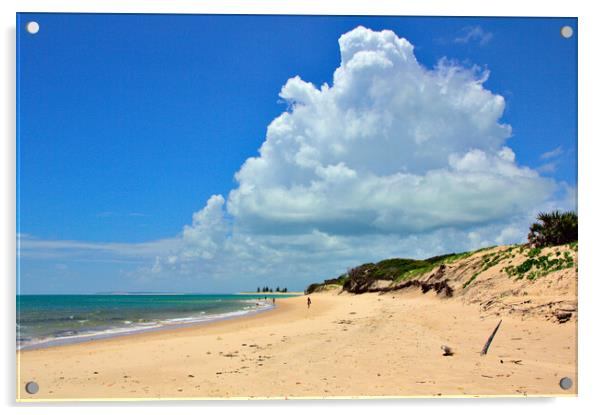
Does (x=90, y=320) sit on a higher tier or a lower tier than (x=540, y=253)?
lower

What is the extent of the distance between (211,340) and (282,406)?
4333 millimetres

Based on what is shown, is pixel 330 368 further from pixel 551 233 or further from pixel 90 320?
pixel 90 320

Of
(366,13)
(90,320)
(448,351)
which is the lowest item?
(90,320)

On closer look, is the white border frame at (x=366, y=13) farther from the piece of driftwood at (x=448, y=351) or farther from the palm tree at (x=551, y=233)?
the palm tree at (x=551, y=233)

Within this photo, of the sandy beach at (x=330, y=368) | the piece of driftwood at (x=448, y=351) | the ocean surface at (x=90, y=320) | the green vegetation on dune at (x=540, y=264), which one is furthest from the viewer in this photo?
the green vegetation on dune at (x=540, y=264)

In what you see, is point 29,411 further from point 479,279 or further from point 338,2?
point 479,279

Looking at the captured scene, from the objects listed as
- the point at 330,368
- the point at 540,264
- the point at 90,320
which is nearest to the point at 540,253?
the point at 540,264

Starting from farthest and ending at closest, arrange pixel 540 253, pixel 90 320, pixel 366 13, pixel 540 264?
pixel 90 320, pixel 540 253, pixel 540 264, pixel 366 13

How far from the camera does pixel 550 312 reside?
26.8 ft

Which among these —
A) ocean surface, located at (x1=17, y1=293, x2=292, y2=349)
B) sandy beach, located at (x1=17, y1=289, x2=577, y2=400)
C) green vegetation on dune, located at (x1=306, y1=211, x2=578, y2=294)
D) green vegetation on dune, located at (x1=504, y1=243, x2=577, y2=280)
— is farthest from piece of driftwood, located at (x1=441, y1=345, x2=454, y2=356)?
ocean surface, located at (x1=17, y1=293, x2=292, y2=349)

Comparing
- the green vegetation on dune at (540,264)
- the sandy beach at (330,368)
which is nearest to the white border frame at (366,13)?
the sandy beach at (330,368)

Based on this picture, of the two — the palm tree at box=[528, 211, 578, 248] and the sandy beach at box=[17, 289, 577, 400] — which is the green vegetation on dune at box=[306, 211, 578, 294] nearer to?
the palm tree at box=[528, 211, 578, 248]

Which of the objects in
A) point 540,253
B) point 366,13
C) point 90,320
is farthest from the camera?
point 90,320
